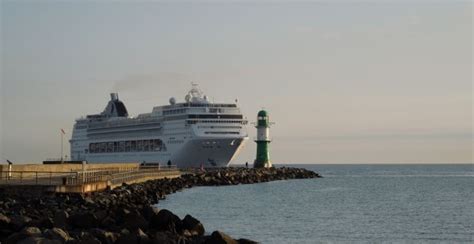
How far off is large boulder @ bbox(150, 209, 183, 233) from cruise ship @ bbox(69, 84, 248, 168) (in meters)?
56.2

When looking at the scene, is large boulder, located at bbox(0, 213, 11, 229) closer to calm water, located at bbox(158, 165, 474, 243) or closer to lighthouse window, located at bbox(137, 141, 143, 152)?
calm water, located at bbox(158, 165, 474, 243)

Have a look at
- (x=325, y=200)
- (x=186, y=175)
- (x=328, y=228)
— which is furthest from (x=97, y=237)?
(x=186, y=175)

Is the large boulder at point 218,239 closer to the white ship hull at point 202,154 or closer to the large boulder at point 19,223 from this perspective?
the large boulder at point 19,223

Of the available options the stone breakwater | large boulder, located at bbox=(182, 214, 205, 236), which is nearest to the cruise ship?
the stone breakwater

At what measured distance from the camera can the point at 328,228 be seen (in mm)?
A: 28047

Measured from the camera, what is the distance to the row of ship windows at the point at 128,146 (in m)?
84.8

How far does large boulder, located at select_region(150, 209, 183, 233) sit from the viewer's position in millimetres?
20703

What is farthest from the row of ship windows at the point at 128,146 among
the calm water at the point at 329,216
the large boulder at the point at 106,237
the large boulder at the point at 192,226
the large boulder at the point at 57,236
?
the large boulder at the point at 57,236

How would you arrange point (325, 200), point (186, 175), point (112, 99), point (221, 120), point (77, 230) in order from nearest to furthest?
point (77, 230), point (325, 200), point (186, 175), point (221, 120), point (112, 99)

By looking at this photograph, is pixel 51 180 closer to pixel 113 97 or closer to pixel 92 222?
pixel 92 222

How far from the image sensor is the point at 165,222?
68.4 ft

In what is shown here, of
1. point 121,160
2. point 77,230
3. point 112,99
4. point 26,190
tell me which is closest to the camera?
point 77,230

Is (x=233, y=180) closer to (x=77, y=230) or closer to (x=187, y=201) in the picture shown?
(x=187, y=201)

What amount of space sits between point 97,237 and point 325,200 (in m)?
28.7
